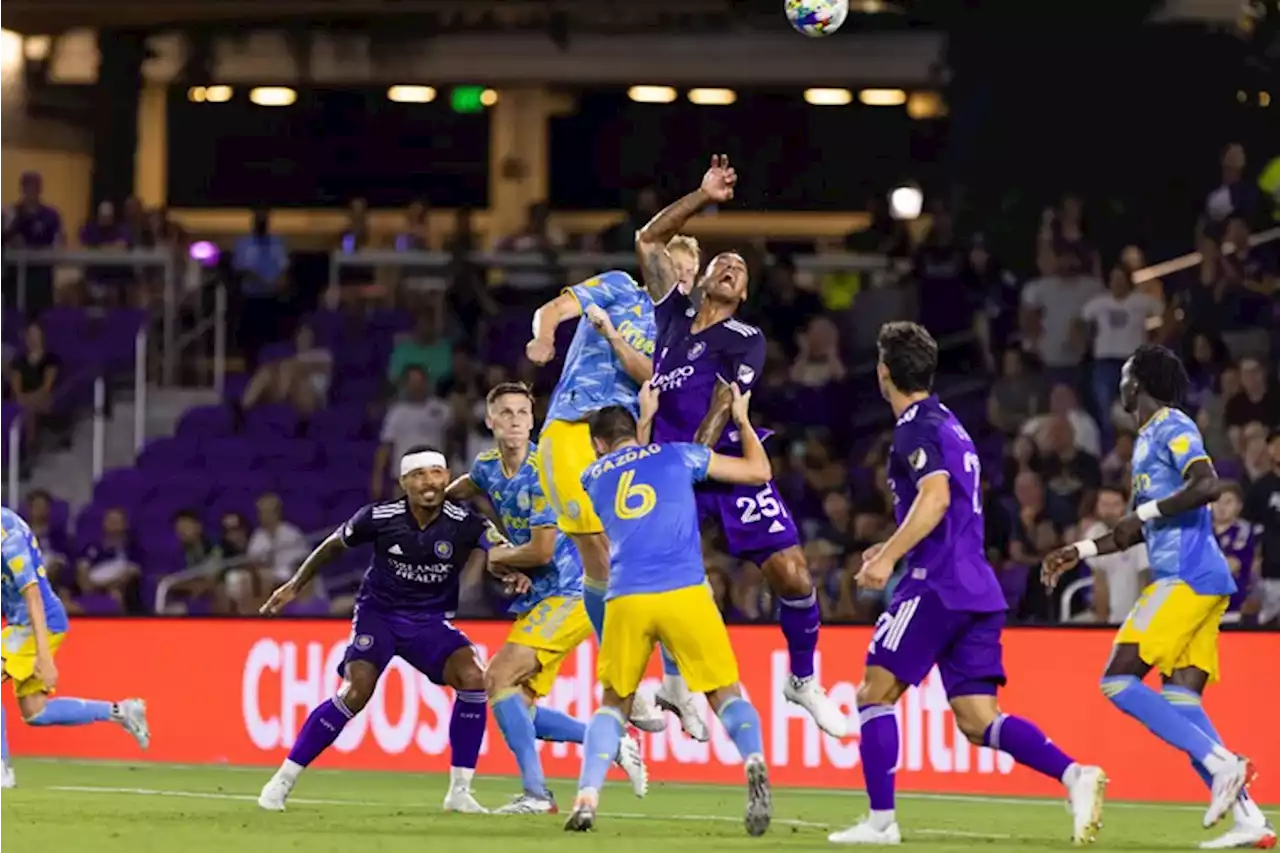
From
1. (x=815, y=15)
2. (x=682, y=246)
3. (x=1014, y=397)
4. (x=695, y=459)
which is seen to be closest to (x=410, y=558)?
(x=682, y=246)

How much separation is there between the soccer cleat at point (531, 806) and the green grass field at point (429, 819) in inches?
12.1

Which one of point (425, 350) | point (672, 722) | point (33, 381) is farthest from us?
point (33, 381)

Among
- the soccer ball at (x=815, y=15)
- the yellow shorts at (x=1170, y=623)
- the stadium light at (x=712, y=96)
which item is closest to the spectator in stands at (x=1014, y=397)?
the soccer ball at (x=815, y=15)

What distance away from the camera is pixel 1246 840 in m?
12.1

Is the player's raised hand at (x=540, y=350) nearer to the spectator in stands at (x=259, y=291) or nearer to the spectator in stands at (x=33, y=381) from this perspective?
the spectator in stands at (x=33, y=381)

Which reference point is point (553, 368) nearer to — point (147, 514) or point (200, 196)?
point (147, 514)

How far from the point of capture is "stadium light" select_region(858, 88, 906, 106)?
29828mm

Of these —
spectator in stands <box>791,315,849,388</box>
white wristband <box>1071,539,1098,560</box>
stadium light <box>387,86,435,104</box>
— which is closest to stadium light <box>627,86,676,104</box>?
stadium light <box>387,86,435,104</box>

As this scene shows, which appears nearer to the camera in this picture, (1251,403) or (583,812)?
(583,812)

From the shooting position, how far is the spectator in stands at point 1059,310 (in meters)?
22.8

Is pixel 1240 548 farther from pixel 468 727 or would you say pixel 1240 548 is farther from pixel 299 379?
pixel 299 379

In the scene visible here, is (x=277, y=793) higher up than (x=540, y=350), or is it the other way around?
(x=540, y=350)

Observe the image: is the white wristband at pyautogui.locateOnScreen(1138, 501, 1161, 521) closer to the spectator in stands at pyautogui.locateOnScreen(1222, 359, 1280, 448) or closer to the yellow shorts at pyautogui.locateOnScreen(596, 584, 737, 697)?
the yellow shorts at pyautogui.locateOnScreen(596, 584, 737, 697)

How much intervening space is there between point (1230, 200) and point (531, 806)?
1153cm
